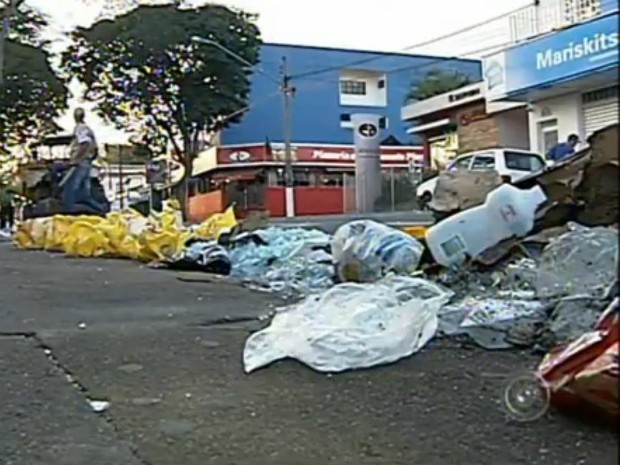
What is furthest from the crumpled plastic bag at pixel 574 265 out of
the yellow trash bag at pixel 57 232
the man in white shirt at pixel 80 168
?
the man in white shirt at pixel 80 168

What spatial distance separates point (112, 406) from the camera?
3.69m

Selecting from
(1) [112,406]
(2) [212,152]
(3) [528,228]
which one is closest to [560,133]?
(3) [528,228]

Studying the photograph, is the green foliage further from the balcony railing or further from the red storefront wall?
the balcony railing

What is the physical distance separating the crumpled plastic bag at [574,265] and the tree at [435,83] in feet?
136

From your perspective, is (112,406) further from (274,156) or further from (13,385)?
(274,156)

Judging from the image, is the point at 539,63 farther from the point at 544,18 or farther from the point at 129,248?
the point at 129,248

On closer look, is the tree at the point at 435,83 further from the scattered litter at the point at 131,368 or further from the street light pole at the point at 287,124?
the scattered litter at the point at 131,368

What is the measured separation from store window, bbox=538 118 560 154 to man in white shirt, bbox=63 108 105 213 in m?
11.3

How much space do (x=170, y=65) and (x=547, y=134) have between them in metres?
21.2

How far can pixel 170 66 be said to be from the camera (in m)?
40.8

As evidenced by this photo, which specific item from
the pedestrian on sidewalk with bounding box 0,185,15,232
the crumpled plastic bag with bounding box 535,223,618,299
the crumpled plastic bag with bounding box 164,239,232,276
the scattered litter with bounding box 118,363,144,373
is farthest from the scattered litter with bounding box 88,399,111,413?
the pedestrian on sidewalk with bounding box 0,185,15,232

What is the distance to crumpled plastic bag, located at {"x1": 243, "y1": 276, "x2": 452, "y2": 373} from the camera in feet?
14.1

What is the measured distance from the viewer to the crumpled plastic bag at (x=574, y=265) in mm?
5039

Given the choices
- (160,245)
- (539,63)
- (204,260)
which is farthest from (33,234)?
(539,63)
